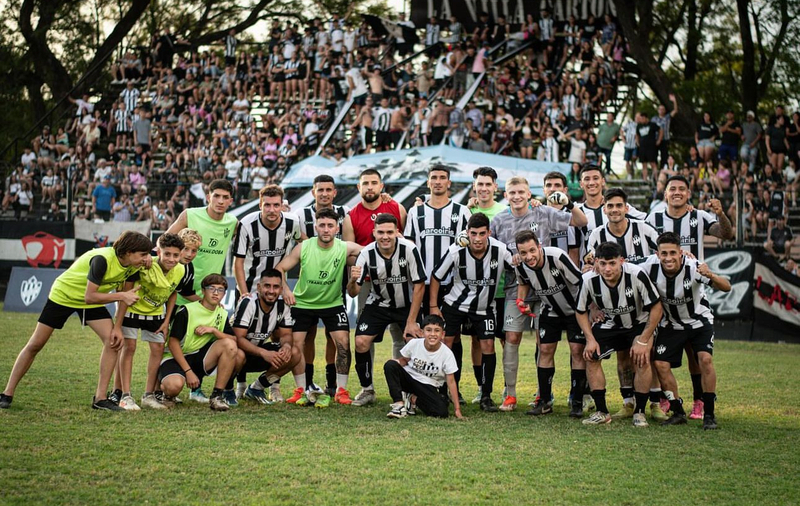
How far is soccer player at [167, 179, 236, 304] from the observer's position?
8.31 metres

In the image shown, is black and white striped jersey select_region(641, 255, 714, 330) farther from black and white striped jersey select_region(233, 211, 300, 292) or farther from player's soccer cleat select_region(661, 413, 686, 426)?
black and white striped jersey select_region(233, 211, 300, 292)

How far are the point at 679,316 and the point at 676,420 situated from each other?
0.89m

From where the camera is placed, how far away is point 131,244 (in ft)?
23.5

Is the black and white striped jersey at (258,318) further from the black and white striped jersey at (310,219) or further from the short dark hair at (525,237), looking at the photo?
the short dark hair at (525,237)

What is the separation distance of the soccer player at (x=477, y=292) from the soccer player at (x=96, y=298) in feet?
8.82

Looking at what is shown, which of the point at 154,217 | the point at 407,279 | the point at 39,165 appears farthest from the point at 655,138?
the point at 39,165

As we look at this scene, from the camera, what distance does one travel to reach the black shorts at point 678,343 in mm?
7594

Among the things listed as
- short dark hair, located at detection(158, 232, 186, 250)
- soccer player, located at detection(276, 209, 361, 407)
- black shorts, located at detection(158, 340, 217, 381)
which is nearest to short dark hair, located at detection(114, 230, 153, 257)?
short dark hair, located at detection(158, 232, 186, 250)

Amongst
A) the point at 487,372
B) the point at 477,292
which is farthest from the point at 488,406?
the point at 477,292

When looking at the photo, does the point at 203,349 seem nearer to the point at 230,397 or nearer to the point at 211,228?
the point at 230,397

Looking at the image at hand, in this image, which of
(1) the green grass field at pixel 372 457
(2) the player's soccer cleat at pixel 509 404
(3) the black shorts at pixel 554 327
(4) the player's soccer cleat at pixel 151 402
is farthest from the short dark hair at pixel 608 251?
(4) the player's soccer cleat at pixel 151 402

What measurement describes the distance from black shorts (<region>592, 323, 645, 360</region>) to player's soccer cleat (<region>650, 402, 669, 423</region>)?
1.92 ft

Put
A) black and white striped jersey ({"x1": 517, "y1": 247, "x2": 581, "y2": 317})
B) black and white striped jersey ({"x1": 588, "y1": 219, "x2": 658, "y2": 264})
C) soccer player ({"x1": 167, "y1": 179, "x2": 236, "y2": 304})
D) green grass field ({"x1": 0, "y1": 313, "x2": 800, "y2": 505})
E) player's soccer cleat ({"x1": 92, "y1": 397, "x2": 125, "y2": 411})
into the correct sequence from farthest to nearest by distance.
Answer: soccer player ({"x1": 167, "y1": 179, "x2": 236, "y2": 304}) → black and white striped jersey ({"x1": 588, "y1": 219, "x2": 658, "y2": 264}) → black and white striped jersey ({"x1": 517, "y1": 247, "x2": 581, "y2": 317}) → player's soccer cleat ({"x1": 92, "y1": 397, "x2": 125, "y2": 411}) → green grass field ({"x1": 0, "y1": 313, "x2": 800, "y2": 505})

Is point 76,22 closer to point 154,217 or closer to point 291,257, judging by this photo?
point 154,217
